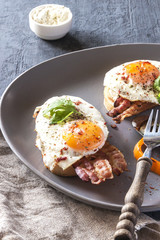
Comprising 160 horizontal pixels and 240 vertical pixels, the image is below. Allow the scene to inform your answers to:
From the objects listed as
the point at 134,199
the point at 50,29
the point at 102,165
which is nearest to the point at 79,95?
the point at 102,165

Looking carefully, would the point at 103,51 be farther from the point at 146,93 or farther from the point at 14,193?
the point at 14,193

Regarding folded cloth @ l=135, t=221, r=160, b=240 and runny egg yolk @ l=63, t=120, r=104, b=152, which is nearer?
folded cloth @ l=135, t=221, r=160, b=240

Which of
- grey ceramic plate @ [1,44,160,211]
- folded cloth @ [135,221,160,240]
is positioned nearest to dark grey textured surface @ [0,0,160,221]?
grey ceramic plate @ [1,44,160,211]

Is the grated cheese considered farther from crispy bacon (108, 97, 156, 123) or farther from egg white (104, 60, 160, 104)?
crispy bacon (108, 97, 156, 123)

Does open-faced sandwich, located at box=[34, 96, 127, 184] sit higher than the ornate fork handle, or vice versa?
the ornate fork handle

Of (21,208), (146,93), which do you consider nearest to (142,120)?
(146,93)

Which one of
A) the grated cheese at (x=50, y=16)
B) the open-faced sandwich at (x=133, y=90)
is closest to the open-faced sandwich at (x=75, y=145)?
the open-faced sandwich at (x=133, y=90)

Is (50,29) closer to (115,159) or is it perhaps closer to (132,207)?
(115,159)
